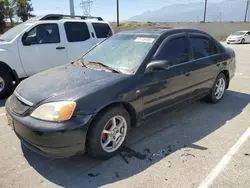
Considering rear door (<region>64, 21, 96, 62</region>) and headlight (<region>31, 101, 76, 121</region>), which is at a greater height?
rear door (<region>64, 21, 96, 62</region>)

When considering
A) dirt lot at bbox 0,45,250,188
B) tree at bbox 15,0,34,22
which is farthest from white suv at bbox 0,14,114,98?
tree at bbox 15,0,34,22

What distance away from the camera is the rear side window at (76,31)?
261 inches

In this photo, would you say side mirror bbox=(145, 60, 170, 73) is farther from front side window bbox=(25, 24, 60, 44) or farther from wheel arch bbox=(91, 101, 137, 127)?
front side window bbox=(25, 24, 60, 44)

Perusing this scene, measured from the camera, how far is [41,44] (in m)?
6.11

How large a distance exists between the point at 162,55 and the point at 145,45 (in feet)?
1.02

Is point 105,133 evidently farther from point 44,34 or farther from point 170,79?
point 44,34

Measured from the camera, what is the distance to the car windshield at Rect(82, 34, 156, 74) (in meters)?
3.38

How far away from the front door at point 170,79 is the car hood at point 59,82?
62 centimetres

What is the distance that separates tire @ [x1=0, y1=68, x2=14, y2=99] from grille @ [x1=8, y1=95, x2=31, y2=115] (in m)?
2.77

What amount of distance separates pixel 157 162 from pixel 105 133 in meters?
0.77

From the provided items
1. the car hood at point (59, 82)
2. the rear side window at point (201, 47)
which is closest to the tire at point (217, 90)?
the rear side window at point (201, 47)

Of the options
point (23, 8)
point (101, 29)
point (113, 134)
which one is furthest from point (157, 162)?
point (23, 8)

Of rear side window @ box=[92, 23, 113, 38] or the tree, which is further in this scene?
the tree

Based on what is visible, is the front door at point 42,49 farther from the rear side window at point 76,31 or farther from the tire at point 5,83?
the tire at point 5,83
